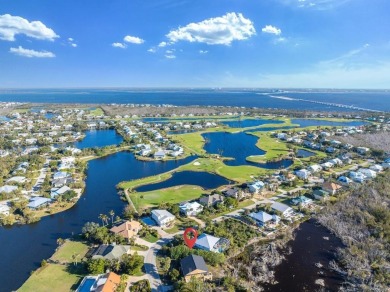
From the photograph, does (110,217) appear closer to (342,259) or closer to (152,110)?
(342,259)

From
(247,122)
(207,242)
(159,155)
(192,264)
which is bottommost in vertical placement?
(207,242)

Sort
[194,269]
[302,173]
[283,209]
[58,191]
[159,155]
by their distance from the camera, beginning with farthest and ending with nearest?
[159,155]
[302,173]
[58,191]
[283,209]
[194,269]

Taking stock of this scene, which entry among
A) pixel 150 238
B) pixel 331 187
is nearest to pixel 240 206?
pixel 150 238

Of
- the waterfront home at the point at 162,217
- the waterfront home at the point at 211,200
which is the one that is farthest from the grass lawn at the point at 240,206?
the waterfront home at the point at 162,217

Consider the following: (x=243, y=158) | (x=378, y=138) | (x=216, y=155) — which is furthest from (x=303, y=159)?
(x=378, y=138)

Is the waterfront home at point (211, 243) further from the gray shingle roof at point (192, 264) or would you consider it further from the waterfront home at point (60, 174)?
the waterfront home at point (60, 174)

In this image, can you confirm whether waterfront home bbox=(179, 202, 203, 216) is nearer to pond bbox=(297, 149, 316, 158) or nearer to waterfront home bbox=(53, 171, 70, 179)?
waterfront home bbox=(53, 171, 70, 179)

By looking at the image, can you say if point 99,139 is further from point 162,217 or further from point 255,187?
point 162,217
